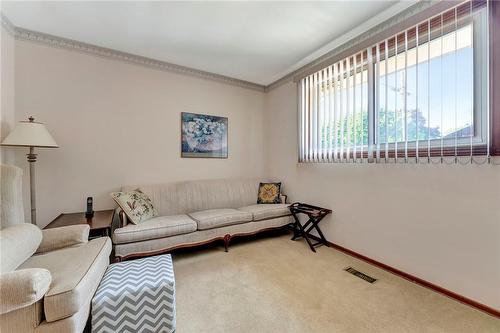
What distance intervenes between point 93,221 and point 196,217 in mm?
1080

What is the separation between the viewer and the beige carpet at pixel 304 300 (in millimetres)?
1523

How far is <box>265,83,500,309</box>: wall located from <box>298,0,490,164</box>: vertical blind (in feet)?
0.53

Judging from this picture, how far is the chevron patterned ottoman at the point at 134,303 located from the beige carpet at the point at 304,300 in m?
0.22

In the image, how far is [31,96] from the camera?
98.3 inches

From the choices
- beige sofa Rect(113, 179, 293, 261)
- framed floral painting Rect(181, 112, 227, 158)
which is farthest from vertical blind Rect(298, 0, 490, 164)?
framed floral painting Rect(181, 112, 227, 158)

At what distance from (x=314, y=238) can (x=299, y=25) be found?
8.79ft

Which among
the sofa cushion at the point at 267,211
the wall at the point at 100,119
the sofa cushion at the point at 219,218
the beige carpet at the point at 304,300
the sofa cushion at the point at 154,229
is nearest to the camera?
the beige carpet at the point at 304,300

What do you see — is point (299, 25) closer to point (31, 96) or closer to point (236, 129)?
point (236, 129)

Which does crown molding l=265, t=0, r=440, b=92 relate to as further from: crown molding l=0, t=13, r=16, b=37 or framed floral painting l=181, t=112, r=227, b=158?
crown molding l=0, t=13, r=16, b=37

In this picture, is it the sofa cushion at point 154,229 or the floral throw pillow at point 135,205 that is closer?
the sofa cushion at point 154,229

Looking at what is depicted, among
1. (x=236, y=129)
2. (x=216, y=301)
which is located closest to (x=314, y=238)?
(x=216, y=301)

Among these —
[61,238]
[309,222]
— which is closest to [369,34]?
[309,222]

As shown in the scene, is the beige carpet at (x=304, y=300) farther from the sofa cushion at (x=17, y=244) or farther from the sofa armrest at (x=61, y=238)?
the sofa cushion at (x=17, y=244)

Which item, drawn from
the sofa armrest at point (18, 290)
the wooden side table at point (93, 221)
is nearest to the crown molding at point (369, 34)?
the wooden side table at point (93, 221)
